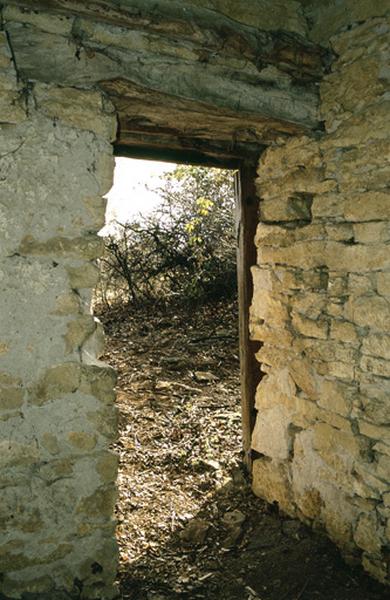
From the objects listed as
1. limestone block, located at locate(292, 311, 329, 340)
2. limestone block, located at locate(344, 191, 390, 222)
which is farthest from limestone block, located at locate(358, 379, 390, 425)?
limestone block, located at locate(344, 191, 390, 222)

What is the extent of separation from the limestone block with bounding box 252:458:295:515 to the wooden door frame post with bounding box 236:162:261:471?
0.18m

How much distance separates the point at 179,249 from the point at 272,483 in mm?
5122

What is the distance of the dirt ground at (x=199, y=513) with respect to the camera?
104 inches

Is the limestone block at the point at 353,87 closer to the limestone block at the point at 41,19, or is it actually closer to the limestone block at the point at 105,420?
the limestone block at the point at 41,19

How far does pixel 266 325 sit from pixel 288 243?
0.58 m

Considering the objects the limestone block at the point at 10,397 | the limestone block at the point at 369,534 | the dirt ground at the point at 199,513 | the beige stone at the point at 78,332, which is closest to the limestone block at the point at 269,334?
the limestone block at the point at 369,534

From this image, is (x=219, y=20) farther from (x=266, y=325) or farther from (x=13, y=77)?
(x=266, y=325)

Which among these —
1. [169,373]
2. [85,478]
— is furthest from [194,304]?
[85,478]

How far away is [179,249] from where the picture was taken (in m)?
7.84

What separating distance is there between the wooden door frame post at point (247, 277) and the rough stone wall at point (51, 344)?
1.34 m

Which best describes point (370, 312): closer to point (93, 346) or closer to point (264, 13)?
point (93, 346)

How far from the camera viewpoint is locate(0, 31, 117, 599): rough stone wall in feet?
6.53

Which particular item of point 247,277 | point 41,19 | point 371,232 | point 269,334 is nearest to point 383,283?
point 371,232

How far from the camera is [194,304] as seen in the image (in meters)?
7.50
